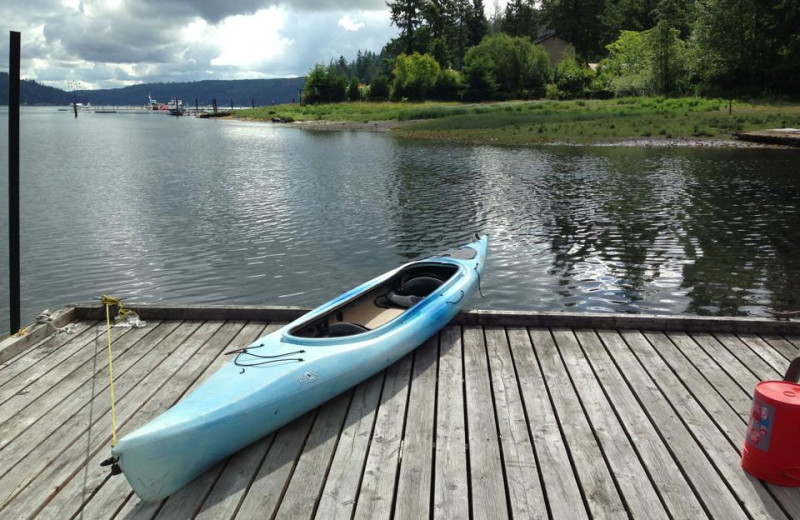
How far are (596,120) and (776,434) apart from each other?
46455mm

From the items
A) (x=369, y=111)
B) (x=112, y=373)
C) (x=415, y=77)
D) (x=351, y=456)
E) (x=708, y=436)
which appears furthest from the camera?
(x=415, y=77)

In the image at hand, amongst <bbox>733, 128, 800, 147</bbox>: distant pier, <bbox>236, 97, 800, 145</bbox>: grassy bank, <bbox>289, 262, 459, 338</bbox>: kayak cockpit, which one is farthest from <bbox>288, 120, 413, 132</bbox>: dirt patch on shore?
<bbox>289, 262, 459, 338</bbox>: kayak cockpit

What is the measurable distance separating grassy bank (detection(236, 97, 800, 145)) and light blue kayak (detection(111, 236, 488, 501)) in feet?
118

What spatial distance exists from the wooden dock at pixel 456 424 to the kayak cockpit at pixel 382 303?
638mm

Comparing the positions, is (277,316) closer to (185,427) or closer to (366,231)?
(185,427)

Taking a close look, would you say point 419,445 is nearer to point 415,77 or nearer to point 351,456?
point 351,456

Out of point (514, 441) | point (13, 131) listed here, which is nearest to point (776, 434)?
point (514, 441)

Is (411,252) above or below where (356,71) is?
below

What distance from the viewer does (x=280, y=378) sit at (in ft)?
15.6

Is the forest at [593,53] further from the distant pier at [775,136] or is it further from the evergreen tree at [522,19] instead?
the distant pier at [775,136]

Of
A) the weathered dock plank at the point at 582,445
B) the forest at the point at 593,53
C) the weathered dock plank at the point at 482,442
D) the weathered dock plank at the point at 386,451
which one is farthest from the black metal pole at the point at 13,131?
the forest at the point at 593,53

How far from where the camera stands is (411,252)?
14938 mm

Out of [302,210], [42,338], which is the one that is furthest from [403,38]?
[42,338]

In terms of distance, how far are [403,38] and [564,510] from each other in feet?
353
